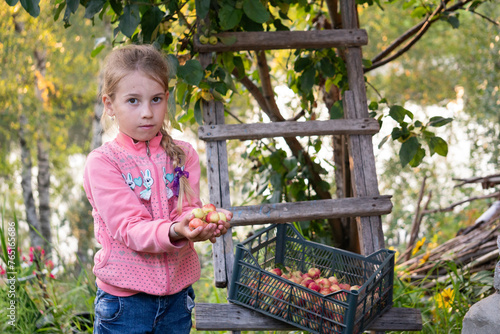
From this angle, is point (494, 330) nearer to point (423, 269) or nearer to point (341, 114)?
point (341, 114)

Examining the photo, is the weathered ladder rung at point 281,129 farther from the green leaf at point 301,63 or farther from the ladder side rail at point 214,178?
the green leaf at point 301,63

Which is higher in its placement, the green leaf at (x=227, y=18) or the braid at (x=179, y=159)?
the green leaf at (x=227, y=18)

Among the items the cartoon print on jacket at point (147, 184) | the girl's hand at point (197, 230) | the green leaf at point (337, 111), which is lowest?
the girl's hand at point (197, 230)

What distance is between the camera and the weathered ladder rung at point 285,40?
2205mm

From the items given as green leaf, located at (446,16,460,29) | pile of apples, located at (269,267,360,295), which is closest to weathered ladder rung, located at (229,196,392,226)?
pile of apples, located at (269,267,360,295)

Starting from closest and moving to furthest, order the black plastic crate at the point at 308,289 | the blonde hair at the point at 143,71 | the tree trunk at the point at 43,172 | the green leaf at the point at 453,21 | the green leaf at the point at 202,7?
the blonde hair at the point at 143,71 → the black plastic crate at the point at 308,289 → the green leaf at the point at 202,7 → the green leaf at the point at 453,21 → the tree trunk at the point at 43,172

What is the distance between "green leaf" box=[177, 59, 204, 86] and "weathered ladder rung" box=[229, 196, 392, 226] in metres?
0.54

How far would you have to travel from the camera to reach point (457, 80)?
26.8ft

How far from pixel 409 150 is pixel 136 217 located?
1.35 metres

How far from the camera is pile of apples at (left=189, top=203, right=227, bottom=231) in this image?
4.11 feet

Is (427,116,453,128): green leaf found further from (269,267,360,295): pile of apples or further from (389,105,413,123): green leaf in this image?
(269,267,360,295): pile of apples

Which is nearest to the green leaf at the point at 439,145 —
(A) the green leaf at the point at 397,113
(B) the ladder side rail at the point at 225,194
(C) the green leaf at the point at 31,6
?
(A) the green leaf at the point at 397,113

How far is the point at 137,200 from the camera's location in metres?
1.44

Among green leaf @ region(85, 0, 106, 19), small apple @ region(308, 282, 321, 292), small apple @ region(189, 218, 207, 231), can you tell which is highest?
green leaf @ region(85, 0, 106, 19)
